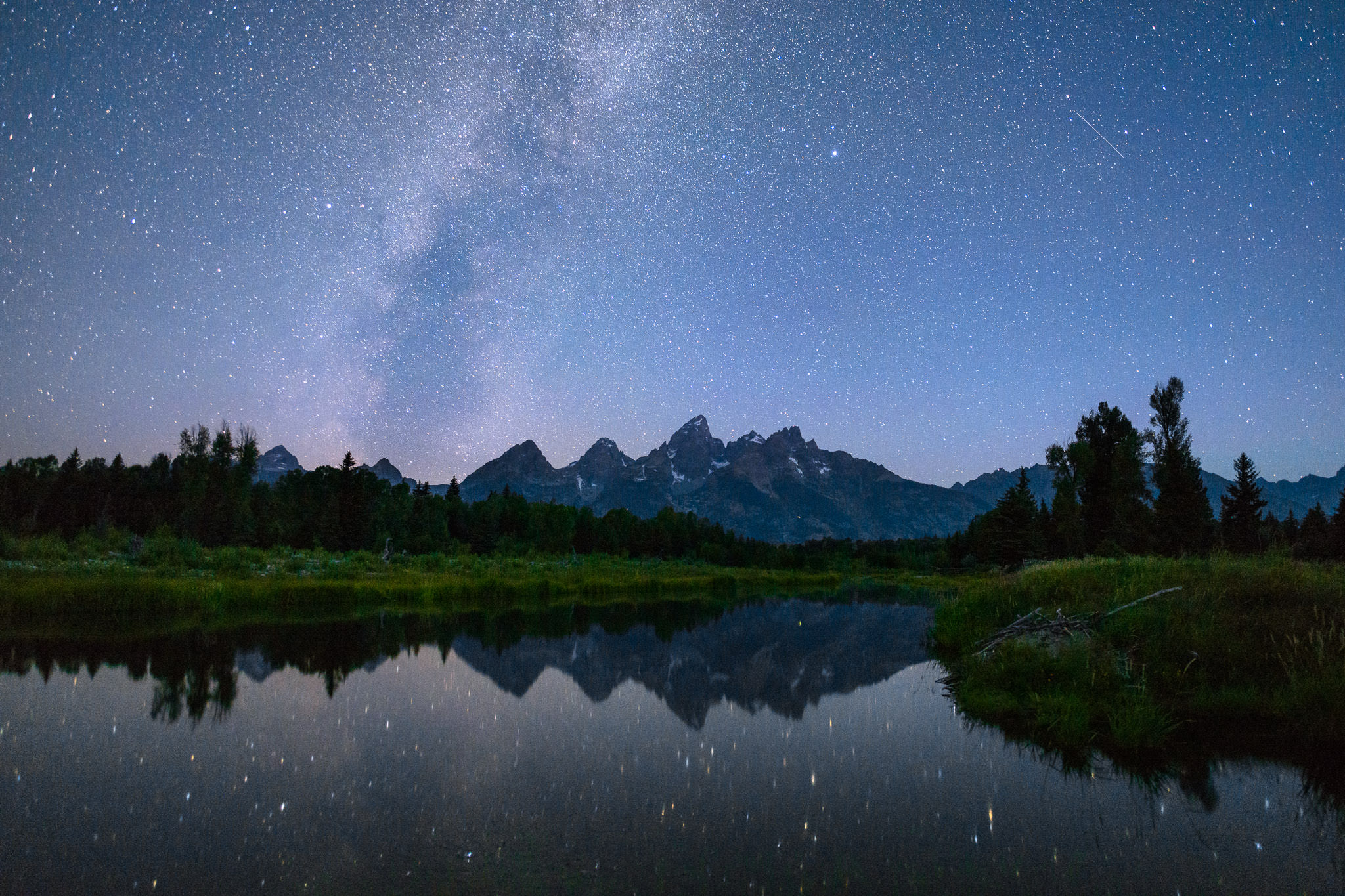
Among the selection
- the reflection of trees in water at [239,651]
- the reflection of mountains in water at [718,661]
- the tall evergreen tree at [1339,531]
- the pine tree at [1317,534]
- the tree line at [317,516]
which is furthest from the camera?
the tree line at [317,516]

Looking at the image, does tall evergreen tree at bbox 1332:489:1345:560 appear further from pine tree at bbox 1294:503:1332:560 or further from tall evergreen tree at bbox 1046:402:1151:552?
tall evergreen tree at bbox 1046:402:1151:552

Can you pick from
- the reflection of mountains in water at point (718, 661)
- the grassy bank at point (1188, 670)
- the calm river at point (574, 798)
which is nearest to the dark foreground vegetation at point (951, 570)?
the grassy bank at point (1188, 670)

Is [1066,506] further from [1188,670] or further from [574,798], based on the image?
[574,798]

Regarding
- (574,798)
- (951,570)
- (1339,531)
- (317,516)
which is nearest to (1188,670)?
(574,798)

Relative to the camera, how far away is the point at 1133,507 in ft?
199

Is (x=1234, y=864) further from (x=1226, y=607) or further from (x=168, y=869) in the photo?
(x=168, y=869)

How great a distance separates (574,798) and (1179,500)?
66.9 metres

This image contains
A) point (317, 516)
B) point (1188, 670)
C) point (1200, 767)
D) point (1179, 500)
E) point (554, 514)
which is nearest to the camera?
point (1200, 767)

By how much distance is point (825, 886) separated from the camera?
6551 millimetres

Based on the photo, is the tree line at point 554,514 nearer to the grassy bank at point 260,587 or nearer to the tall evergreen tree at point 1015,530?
the tall evergreen tree at point 1015,530

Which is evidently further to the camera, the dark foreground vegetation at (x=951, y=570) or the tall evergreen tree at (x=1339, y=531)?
the tall evergreen tree at (x=1339, y=531)

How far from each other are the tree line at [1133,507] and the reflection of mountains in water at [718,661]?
34.6 metres

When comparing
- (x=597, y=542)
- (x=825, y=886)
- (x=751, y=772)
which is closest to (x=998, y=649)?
(x=751, y=772)

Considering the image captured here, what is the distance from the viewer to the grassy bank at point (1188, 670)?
36.6 feet
